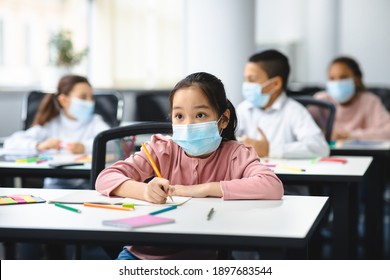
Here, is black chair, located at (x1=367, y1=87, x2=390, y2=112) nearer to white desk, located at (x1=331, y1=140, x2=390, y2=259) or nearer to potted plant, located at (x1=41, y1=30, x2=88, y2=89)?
white desk, located at (x1=331, y1=140, x2=390, y2=259)

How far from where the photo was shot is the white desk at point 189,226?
164 cm

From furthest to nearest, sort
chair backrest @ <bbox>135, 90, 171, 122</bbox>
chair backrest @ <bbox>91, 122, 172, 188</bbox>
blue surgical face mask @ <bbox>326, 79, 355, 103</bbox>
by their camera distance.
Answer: chair backrest @ <bbox>135, 90, 171, 122</bbox>
blue surgical face mask @ <bbox>326, 79, 355, 103</bbox>
chair backrest @ <bbox>91, 122, 172, 188</bbox>

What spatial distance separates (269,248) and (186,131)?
1.97ft

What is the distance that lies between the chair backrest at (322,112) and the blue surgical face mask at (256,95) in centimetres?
31

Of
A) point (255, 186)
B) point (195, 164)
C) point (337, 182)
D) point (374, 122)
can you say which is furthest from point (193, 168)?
point (374, 122)

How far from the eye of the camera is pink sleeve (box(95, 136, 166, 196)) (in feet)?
7.17

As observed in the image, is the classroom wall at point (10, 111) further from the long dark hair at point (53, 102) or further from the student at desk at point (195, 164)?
the student at desk at point (195, 164)

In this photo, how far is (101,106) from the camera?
438 centimetres

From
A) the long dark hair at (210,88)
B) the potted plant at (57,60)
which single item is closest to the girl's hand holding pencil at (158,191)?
the long dark hair at (210,88)

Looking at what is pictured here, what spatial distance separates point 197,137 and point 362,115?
301cm

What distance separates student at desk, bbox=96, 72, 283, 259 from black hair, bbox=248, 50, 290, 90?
1449mm

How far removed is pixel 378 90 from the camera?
534 centimetres

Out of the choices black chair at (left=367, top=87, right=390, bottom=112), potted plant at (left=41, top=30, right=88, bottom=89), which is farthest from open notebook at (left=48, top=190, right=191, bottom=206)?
potted plant at (left=41, top=30, right=88, bottom=89)

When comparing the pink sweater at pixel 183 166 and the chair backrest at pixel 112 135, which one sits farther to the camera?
the chair backrest at pixel 112 135
